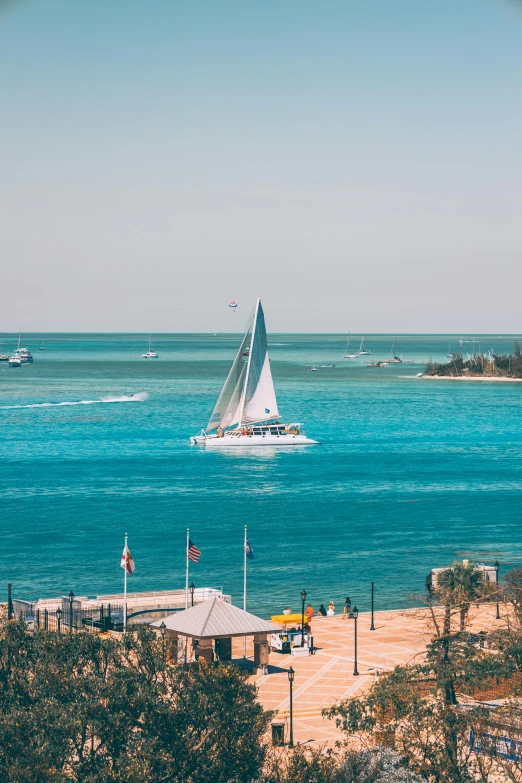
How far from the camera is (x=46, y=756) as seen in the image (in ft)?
86.2

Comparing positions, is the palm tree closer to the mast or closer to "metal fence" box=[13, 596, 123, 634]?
"metal fence" box=[13, 596, 123, 634]

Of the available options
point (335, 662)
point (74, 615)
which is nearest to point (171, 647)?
point (335, 662)

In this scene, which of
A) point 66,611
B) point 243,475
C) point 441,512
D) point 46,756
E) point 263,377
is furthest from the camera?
point 263,377

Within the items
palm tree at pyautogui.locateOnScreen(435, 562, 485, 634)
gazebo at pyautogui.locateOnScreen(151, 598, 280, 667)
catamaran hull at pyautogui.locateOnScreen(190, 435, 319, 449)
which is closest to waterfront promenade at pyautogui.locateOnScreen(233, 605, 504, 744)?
palm tree at pyautogui.locateOnScreen(435, 562, 485, 634)

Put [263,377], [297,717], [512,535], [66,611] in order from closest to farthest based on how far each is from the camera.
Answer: [297,717]
[66,611]
[512,535]
[263,377]

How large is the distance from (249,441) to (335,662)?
97764 millimetres

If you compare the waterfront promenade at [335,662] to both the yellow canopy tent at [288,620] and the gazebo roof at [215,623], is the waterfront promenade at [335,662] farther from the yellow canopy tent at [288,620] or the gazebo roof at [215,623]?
the gazebo roof at [215,623]

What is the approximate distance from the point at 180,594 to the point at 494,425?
127 m

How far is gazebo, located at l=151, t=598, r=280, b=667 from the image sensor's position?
40688mm

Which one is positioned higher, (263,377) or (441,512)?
(263,377)

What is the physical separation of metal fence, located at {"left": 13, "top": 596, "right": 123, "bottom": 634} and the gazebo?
18.5 ft

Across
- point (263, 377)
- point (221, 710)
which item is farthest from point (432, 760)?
point (263, 377)

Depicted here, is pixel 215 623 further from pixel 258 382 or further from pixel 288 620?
pixel 258 382

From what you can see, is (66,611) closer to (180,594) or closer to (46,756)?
(180,594)
